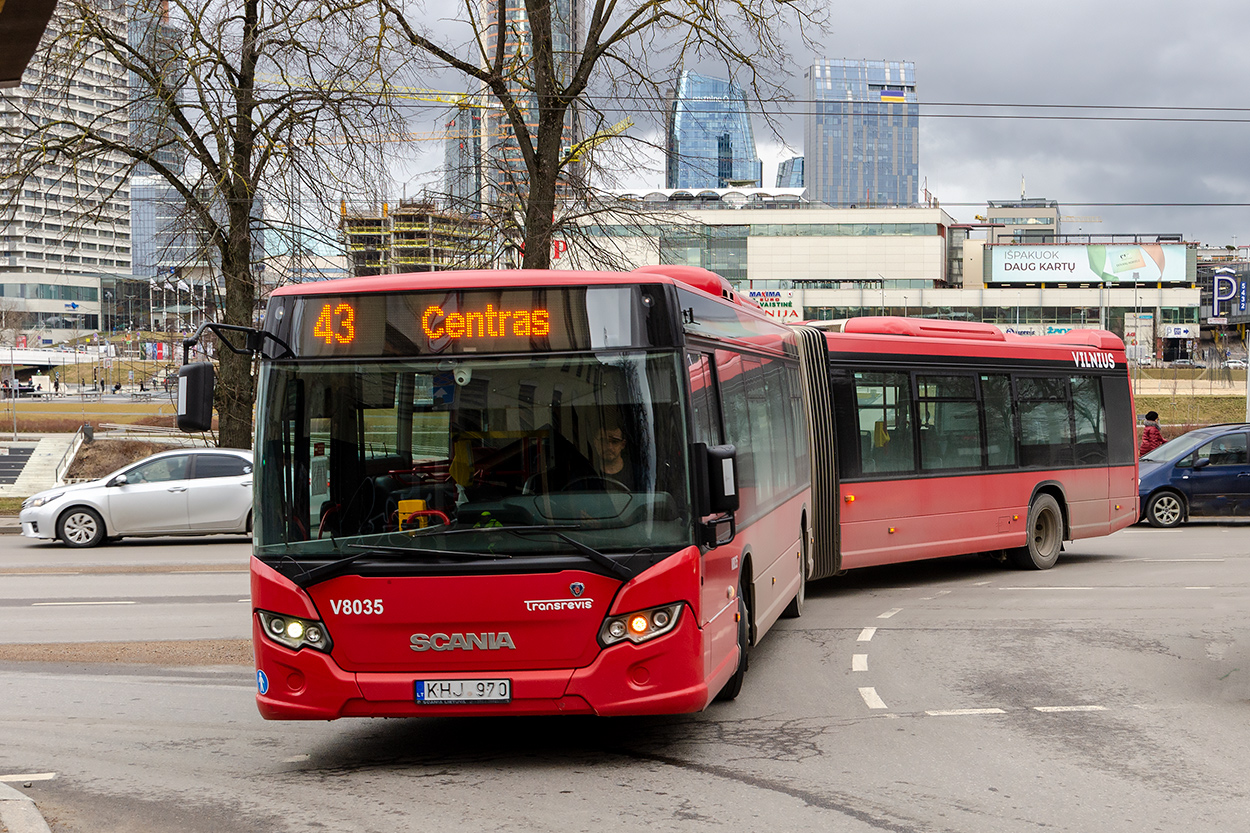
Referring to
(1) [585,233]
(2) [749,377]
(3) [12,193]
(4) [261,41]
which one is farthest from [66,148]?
(2) [749,377]

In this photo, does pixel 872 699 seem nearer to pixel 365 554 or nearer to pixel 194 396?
pixel 365 554

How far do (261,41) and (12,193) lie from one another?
5.16m

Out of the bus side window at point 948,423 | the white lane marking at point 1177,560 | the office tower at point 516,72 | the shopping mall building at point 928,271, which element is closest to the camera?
the bus side window at point 948,423

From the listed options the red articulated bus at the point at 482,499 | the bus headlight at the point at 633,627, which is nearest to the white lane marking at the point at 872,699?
the red articulated bus at the point at 482,499

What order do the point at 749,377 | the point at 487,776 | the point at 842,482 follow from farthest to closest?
the point at 842,482, the point at 749,377, the point at 487,776

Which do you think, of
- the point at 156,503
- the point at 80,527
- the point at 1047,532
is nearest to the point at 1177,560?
the point at 1047,532

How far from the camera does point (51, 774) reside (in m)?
6.66

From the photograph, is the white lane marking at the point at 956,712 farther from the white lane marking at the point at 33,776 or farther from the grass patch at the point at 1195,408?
the grass patch at the point at 1195,408

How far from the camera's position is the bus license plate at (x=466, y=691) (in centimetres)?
636

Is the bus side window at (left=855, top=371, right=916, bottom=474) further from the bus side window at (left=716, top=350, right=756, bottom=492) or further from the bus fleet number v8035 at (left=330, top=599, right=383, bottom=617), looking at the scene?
the bus fleet number v8035 at (left=330, top=599, right=383, bottom=617)

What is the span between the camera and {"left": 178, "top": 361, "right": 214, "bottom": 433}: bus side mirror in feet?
21.5

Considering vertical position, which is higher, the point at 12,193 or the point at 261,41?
the point at 261,41

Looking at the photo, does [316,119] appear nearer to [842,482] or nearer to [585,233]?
[585,233]

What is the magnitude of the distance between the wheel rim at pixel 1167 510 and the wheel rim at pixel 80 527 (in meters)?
17.9
